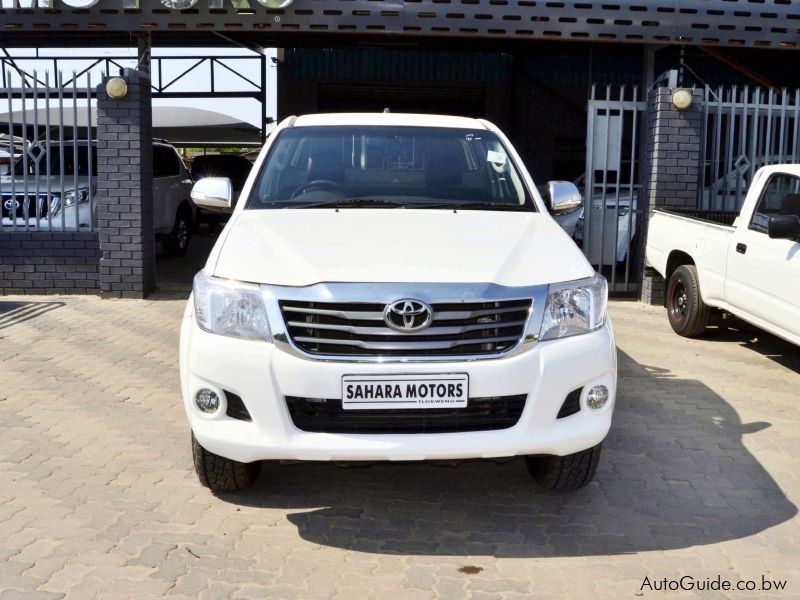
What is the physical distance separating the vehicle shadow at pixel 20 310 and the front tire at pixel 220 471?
5.05m

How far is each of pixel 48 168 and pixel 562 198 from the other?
6826mm

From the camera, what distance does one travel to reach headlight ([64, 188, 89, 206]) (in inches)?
407

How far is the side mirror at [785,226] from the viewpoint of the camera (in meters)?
6.42

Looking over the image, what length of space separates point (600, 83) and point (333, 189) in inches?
643

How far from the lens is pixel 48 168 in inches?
399

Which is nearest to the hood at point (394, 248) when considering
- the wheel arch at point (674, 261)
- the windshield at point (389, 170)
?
the windshield at point (389, 170)

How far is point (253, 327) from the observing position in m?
3.79

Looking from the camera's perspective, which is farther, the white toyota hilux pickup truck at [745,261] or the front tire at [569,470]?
the white toyota hilux pickup truck at [745,261]

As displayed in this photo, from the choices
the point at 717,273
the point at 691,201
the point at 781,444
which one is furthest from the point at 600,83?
the point at 781,444

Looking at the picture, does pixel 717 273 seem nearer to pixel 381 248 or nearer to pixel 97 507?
pixel 381 248

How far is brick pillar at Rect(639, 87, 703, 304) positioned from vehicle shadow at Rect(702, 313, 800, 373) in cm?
126

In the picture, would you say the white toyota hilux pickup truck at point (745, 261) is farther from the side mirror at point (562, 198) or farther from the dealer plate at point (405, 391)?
the dealer plate at point (405, 391)

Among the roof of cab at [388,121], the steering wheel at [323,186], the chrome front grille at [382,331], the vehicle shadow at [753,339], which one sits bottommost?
the vehicle shadow at [753,339]

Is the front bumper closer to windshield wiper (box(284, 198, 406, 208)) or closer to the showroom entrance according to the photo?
windshield wiper (box(284, 198, 406, 208))
